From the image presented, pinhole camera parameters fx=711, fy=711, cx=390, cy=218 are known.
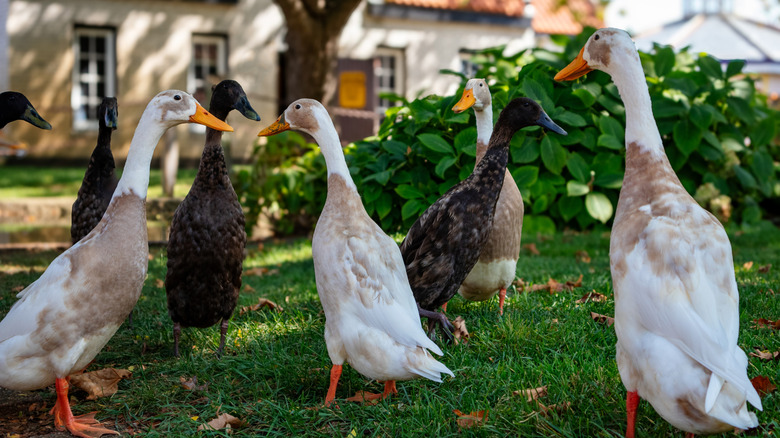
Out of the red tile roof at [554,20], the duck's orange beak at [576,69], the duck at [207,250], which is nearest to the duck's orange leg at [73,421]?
the duck at [207,250]

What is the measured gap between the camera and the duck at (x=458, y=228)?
327 centimetres

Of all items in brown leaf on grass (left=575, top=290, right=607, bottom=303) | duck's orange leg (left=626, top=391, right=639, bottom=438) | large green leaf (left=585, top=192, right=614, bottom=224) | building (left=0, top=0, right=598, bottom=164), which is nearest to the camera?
duck's orange leg (left=626, top=391, right=639, bottom=438)

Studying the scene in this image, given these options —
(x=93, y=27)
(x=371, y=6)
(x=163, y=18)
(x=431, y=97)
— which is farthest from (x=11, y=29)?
(x=431, y=97)

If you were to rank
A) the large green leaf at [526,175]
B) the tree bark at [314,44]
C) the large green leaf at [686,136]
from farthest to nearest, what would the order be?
the tree bark at [314,44]
the large green leaf at [686,136]
the large green leaf at [526,175]

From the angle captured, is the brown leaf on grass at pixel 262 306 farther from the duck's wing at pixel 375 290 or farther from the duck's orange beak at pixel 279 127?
the duck's wing at pixel 375 290

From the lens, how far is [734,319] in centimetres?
215

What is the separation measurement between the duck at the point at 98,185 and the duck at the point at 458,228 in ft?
5.62

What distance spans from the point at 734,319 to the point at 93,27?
52.9 feet

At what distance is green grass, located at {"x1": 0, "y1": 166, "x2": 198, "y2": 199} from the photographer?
1117cm

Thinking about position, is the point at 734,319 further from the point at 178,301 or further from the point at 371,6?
the point at 371,6

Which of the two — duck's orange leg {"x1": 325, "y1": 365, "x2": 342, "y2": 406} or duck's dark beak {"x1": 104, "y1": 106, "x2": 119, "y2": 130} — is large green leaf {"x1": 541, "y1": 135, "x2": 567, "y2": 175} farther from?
duck's orange leg {"x1": 325, "y1": 365, "x2": 342, "y2": 406}

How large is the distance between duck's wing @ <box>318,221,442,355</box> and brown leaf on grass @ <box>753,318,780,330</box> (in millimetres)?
1772

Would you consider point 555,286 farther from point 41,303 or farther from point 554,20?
point 554,20

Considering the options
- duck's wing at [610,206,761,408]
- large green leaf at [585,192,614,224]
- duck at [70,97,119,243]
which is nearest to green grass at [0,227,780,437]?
duck's wing at [610,206,761,408]
